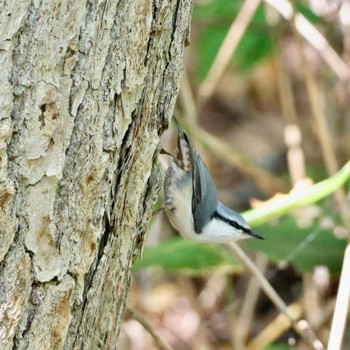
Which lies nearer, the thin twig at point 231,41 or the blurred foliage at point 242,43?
the thin twig at point 231,41

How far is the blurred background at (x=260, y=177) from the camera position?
9.12 ft

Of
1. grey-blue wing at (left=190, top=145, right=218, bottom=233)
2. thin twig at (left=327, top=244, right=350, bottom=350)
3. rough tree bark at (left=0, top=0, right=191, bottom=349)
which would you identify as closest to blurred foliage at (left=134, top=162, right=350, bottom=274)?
grey-blue wing at (left=190, top=145, right=218, bottom=233)

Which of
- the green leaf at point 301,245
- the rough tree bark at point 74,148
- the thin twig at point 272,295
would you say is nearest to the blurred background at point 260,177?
the green leaf at point 301,245

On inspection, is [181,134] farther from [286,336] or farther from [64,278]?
[286,336]

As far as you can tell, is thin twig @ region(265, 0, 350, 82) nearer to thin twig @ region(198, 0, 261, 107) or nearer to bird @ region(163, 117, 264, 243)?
thin twig @ region(198, 0, 261, 107)

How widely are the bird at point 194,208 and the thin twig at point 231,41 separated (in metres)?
1.03

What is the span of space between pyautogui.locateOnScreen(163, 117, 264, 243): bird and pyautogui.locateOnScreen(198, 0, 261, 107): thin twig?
3.38 ft

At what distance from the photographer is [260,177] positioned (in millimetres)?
3705

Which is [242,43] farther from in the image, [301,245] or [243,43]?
[301,245]

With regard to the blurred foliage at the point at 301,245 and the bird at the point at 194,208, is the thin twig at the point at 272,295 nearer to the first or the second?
the bird at the point at 194,208

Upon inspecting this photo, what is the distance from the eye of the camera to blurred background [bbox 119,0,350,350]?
9.12 ft

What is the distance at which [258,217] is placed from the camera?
2.22m

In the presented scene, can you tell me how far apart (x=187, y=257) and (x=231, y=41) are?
4.24 feet

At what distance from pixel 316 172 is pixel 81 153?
2.82 metres
